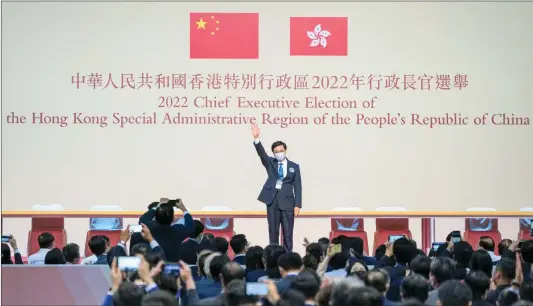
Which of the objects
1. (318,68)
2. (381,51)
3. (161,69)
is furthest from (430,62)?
(161,69)

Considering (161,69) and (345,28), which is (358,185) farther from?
(161,69)

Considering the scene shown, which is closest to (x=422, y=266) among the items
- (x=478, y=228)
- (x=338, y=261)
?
(x=338, y=261)

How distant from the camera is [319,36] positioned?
1084 centimetres

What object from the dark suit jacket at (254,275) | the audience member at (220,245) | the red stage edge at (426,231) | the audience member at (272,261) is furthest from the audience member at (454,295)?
the red stage edge at (426,231)

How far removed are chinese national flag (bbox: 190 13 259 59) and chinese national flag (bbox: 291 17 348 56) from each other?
1.43 ft

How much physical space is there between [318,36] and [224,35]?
102 cm

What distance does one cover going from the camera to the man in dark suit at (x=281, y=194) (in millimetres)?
8477

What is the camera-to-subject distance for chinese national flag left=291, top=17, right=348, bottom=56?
10.8 metres

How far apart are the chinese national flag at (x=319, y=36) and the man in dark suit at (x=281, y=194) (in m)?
2.50

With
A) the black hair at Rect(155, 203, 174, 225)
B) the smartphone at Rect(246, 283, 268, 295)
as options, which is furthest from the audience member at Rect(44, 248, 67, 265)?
the smartphone at Rect(246, 283, 268, 295)

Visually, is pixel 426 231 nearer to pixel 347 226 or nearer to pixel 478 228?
pixel 478 228

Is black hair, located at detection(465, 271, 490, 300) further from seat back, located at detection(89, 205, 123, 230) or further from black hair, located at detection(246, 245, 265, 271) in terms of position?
seat back, located at detection(89, 205, 123, 230)

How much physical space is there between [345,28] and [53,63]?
10.5 ft

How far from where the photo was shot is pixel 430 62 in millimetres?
10883
